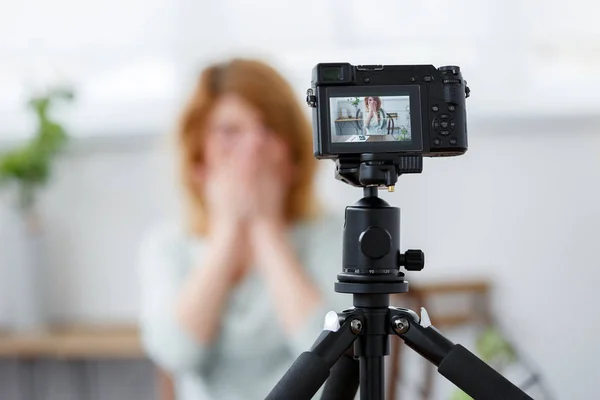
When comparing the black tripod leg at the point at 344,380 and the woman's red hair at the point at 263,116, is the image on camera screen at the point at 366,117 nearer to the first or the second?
the black tripod leg at the point at 344,380

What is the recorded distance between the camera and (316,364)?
0.76 m

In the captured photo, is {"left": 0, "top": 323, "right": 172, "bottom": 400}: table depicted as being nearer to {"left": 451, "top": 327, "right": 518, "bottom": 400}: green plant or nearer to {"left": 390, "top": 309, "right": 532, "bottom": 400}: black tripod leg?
{"left": 451, "top": 327, "right": 518, "bottom": 400}: green plant

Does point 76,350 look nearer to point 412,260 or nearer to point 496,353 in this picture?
point 496,353

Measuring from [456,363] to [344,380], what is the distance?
13 centimetres

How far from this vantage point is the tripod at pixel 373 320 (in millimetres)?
760

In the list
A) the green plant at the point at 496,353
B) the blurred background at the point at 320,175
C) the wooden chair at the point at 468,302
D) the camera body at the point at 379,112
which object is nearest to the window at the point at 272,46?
the blurred background at the point at 320,175

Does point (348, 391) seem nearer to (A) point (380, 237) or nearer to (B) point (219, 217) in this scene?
(A) point (380, 237)

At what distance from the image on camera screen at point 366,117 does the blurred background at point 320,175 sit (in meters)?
1.35

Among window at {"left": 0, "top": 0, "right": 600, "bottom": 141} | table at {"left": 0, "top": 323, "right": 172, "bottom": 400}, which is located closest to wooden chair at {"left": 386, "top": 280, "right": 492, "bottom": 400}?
window at {"left": 0, "top": 0, "right": 600, "bottom": 141}

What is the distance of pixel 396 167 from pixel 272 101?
927 mm

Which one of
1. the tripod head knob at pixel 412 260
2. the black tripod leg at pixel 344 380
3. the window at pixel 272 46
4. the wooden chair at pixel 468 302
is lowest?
the wooden chair at pixel 468 302

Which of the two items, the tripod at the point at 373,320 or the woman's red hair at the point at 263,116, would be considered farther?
the woman's red hair at the point at 263,116

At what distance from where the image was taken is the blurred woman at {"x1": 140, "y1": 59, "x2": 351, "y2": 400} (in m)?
1.62

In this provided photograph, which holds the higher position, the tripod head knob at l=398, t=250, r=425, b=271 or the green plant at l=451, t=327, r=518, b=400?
the tripod head knob at l=398, t=250, r=425, b=271
